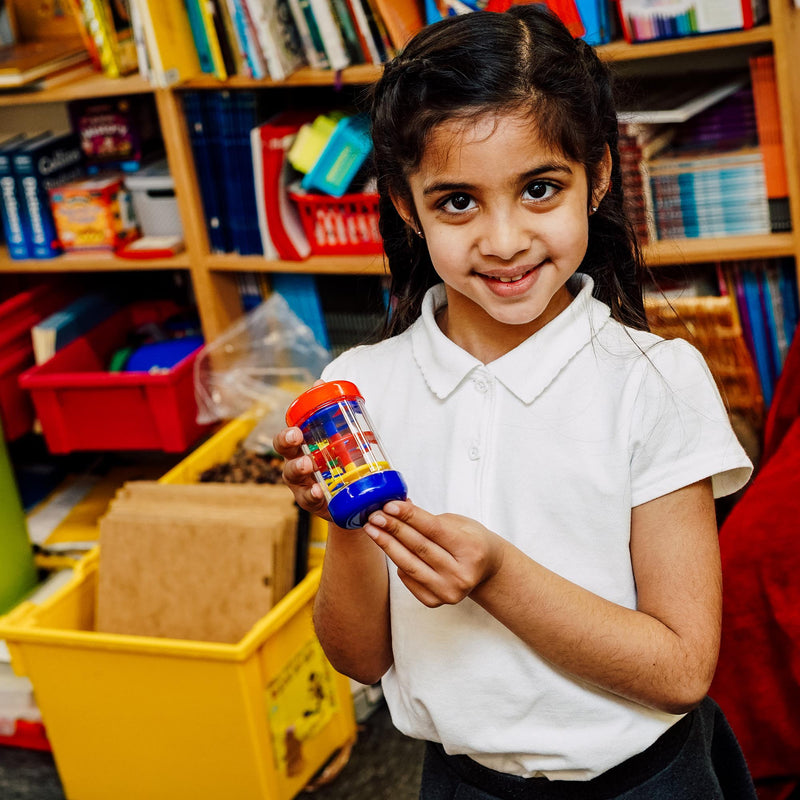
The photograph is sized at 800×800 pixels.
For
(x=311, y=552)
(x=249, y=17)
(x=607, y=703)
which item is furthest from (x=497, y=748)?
(x=249, y=17)

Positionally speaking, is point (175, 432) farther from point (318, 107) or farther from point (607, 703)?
point (607, 703)

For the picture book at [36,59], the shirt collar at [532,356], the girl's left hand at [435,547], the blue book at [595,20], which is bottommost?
the girl's left hand at [435,547]

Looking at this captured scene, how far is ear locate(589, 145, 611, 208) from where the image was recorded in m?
1.01

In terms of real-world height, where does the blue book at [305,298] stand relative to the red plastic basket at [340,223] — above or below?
below

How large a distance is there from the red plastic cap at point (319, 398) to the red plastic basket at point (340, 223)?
1.27 meters

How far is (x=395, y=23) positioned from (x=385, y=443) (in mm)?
1182

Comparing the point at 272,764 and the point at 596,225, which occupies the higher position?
the point at 596,225

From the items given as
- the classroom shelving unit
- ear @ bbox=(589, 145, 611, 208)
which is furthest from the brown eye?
the classroom shelving unit

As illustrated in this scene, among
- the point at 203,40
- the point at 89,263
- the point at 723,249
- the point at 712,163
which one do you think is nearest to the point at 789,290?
the point at 723,249

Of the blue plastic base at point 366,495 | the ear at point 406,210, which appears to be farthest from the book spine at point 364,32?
the blue plastic base at point 366,495

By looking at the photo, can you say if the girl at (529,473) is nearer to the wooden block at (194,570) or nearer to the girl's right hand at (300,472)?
the girl's right hand at (300,472)

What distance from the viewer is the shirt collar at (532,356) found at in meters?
1.00

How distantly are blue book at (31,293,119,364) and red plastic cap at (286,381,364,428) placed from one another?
1.63 meters

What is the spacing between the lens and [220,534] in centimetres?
187
